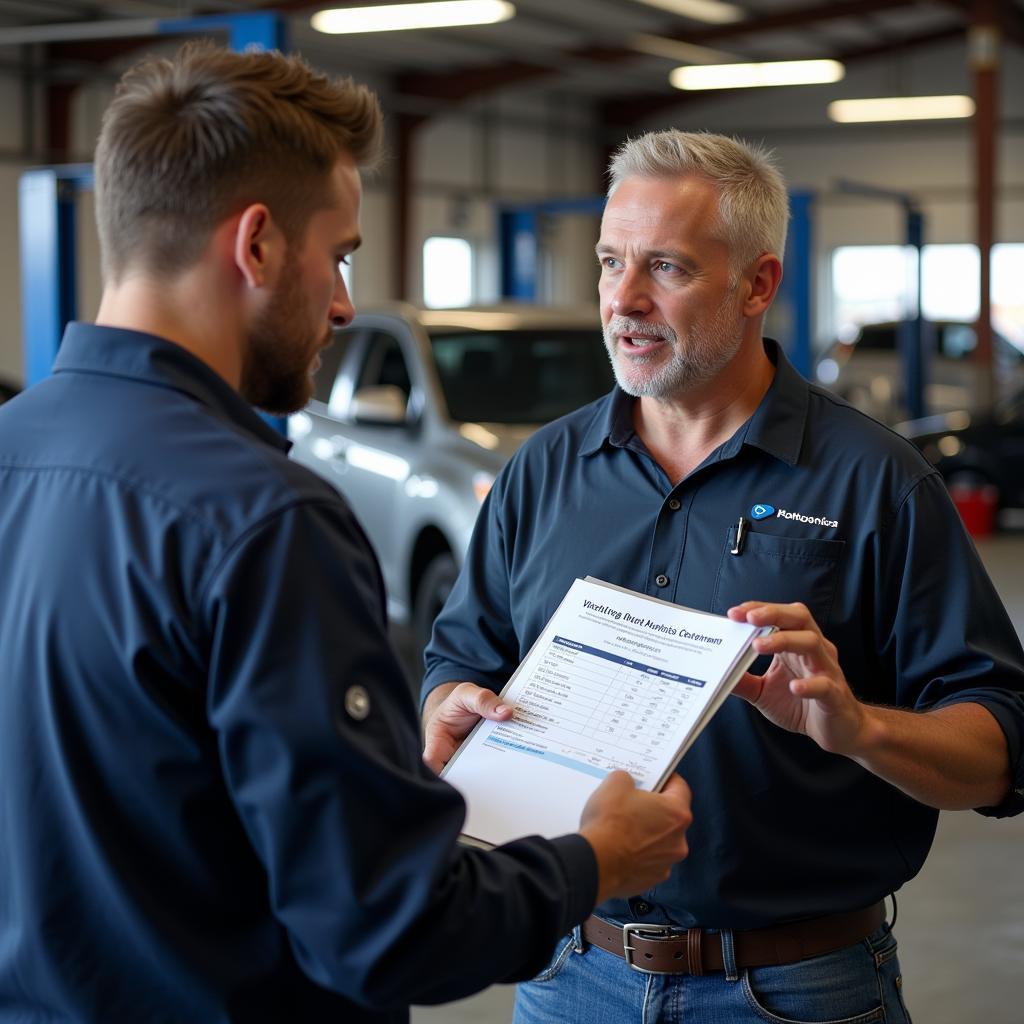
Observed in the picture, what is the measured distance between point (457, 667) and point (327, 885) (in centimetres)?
94

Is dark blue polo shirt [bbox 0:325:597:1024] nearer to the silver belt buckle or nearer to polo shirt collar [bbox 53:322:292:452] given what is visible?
polo shirt collar [bbox 53:322:292:452]

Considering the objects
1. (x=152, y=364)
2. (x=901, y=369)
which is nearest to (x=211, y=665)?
(x=152, y=364)

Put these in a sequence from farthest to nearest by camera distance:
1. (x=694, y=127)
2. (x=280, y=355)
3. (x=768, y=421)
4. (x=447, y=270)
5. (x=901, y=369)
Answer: (x=447, y=270) < (x=694, y=127) < (x=901, y=369) < (x=768, y=421) < (x=280, y=355)

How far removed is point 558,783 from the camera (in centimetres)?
157

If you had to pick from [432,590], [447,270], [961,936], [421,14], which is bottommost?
[961,936]

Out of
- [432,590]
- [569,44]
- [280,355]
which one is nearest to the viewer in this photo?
[280,355]

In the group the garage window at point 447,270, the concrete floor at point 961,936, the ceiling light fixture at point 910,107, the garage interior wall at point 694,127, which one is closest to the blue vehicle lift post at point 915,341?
the ceiling light fixture at point 910,107

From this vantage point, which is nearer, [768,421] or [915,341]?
[768,421]

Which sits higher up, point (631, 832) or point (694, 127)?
point (694, 127)

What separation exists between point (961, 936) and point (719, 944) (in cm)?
271

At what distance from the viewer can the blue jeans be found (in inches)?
70.7

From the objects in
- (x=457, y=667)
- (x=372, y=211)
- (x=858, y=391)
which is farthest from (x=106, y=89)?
(x=457, y=667)

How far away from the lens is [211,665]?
1.15m

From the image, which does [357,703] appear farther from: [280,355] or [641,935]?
[641,935]
